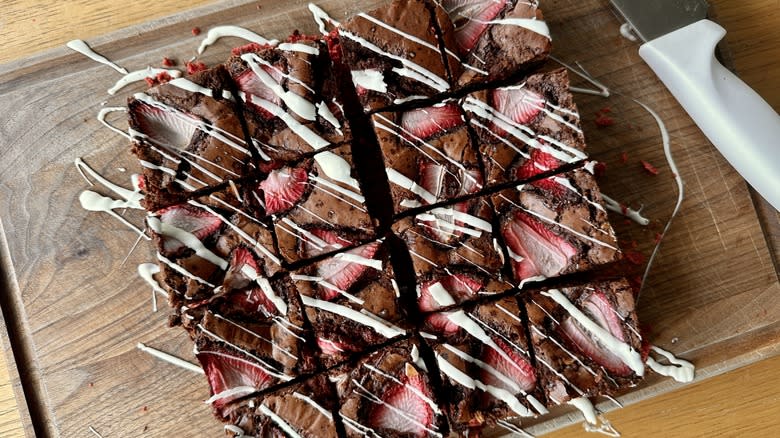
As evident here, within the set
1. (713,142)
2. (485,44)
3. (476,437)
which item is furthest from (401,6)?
(476,437)

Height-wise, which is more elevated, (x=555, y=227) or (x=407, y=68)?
(x=407, y=68)

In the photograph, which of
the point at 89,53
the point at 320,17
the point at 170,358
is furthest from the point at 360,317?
the point at 89,53

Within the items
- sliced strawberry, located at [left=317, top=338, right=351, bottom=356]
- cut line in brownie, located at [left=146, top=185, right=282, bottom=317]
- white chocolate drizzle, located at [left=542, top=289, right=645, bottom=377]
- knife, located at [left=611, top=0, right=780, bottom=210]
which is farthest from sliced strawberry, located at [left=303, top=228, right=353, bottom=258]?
knife, located at [left=611, top=0, right=780, bottom=210]

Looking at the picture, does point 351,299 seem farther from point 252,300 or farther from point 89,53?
point 89,53

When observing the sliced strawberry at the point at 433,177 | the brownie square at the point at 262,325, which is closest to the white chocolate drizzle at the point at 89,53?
the brownie square at the point at 262,325

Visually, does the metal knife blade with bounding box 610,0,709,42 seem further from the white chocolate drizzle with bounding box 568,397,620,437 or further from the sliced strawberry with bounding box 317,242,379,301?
the white chocolate drizzle with bounding box 568,397,620,437

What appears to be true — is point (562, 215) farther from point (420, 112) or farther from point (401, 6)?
point (401, 6)
